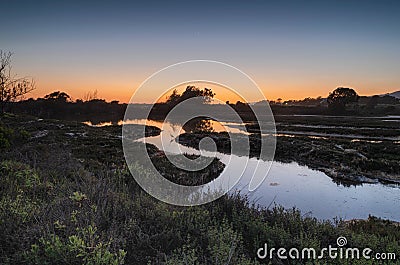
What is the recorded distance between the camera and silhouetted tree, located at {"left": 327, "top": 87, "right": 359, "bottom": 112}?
95787 mm

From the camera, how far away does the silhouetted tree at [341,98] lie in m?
95.8

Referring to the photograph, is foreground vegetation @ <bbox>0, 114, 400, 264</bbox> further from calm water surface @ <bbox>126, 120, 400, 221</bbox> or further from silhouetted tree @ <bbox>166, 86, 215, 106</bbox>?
calm water surface @ <bbox>126, 120, 400, 221</bbox>

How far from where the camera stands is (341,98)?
3826 inches

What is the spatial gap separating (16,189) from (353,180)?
59.6 ft

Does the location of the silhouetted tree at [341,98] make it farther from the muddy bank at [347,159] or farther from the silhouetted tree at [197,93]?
the silhouetted tree at [197,93]

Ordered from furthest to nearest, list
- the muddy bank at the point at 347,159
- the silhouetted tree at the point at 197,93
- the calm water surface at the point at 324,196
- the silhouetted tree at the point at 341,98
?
the silhouetted tree at the point at 341,98, the muddy bank at the point at 347,159, the calm water surface at the point at 324,196, the silhouetted tree at the point at 197,93

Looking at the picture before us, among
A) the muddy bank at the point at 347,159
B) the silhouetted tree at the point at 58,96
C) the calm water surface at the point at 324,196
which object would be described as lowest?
the calm water surface at the point at 324,196

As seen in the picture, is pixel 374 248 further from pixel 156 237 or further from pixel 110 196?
pixel 110 196

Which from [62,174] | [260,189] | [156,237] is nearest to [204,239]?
[156,237]

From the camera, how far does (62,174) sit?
999 cm

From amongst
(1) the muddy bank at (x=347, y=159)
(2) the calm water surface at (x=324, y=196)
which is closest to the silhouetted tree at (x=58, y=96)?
(1) the muddy bank at (x=347, y=159)

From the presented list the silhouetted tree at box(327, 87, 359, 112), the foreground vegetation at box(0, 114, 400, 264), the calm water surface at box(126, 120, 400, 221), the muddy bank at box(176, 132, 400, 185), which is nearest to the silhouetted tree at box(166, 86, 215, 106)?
the foreground vegetation at box(0, 114, 400, 264)

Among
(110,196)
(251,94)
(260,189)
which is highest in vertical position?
(251,94)

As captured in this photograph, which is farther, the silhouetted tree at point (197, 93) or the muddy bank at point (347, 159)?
the muddy bank at point (347, 159)
